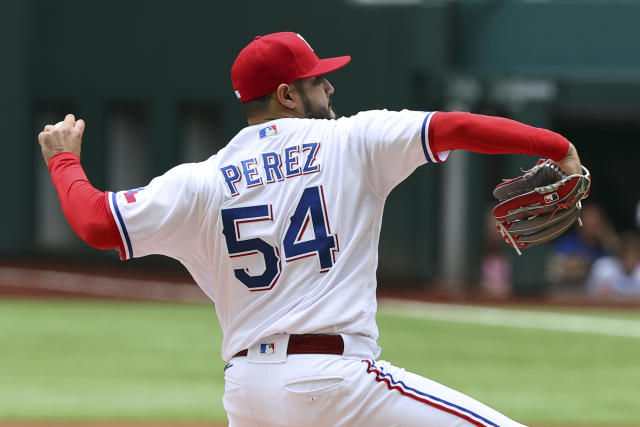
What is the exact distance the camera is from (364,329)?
2.80 metres

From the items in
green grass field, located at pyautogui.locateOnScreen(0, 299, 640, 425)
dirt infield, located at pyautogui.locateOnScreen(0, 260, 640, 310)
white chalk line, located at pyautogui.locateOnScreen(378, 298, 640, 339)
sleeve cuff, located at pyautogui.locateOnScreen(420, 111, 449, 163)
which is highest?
sleeve cuff, located at pyautogui.locateOnScreen(420, 111, 449, 163)

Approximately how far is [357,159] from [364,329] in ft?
1.40

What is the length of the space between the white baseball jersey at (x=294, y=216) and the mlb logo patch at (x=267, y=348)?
1.1 inches

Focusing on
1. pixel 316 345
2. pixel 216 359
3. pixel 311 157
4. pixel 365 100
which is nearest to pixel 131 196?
pixel 311 157

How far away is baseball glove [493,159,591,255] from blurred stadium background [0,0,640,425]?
9723 mm

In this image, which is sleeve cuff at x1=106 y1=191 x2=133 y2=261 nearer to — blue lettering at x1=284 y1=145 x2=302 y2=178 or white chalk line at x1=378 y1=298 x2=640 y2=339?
blue lettering at x1=284 y1=145 x2=302 y2=178

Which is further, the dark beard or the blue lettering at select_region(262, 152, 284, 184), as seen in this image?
the dark beard

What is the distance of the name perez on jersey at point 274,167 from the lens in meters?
2.79

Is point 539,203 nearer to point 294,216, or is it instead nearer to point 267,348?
point 294,216

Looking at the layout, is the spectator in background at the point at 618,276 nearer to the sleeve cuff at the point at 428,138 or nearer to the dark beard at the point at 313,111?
the dark beard at the point at 313,111

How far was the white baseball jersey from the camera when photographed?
277 cm

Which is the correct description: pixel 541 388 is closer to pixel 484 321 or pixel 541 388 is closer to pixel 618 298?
pixel 484 321

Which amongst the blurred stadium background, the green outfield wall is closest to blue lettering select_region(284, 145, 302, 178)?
the blurred stadium background

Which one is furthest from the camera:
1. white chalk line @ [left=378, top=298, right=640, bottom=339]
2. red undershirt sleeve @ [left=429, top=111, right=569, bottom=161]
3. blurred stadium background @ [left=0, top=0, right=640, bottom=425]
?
blurred stadium background @ [left=0, top=0, right=640, bottom=425]
